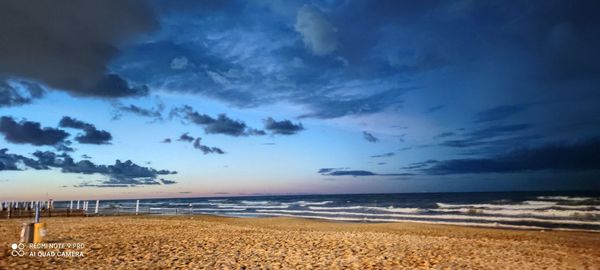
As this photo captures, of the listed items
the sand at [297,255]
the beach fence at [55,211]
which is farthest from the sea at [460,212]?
the sand at [297,255]

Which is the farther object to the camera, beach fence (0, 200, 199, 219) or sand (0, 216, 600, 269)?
beach fence (0, 200, 199, 219)

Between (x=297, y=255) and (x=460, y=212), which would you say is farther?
(x=460, y=212)

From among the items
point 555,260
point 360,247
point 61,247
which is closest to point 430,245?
point 360,247

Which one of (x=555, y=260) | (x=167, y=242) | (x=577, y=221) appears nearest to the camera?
(x=555, y=260)

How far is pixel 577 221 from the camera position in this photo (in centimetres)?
3164

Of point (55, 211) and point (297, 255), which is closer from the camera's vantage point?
point (297, 255)

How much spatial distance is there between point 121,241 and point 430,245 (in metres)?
11.8

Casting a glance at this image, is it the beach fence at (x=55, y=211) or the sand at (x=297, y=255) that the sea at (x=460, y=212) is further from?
the sand at (x=297, y=255)

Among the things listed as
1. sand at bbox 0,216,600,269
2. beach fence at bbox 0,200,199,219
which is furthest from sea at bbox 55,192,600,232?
sand at bbox 0,216,600,269

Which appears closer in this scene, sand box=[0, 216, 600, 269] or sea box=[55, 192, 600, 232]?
sand box=[0, 216, 600, 269]

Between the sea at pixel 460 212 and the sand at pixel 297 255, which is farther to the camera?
the sea at pixel 460 212

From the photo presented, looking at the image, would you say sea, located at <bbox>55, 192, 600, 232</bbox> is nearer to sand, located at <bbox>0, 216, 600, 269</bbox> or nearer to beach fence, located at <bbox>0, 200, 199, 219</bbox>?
beach fence, located at <bbox>0, 200, 199, 219</bbox>

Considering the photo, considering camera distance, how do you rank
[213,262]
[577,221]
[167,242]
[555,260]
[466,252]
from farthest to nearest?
[577,221] < [167,242] < [466,252] < [555,260] < [213,262]

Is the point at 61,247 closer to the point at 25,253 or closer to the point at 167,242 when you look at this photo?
the point at 25,253
